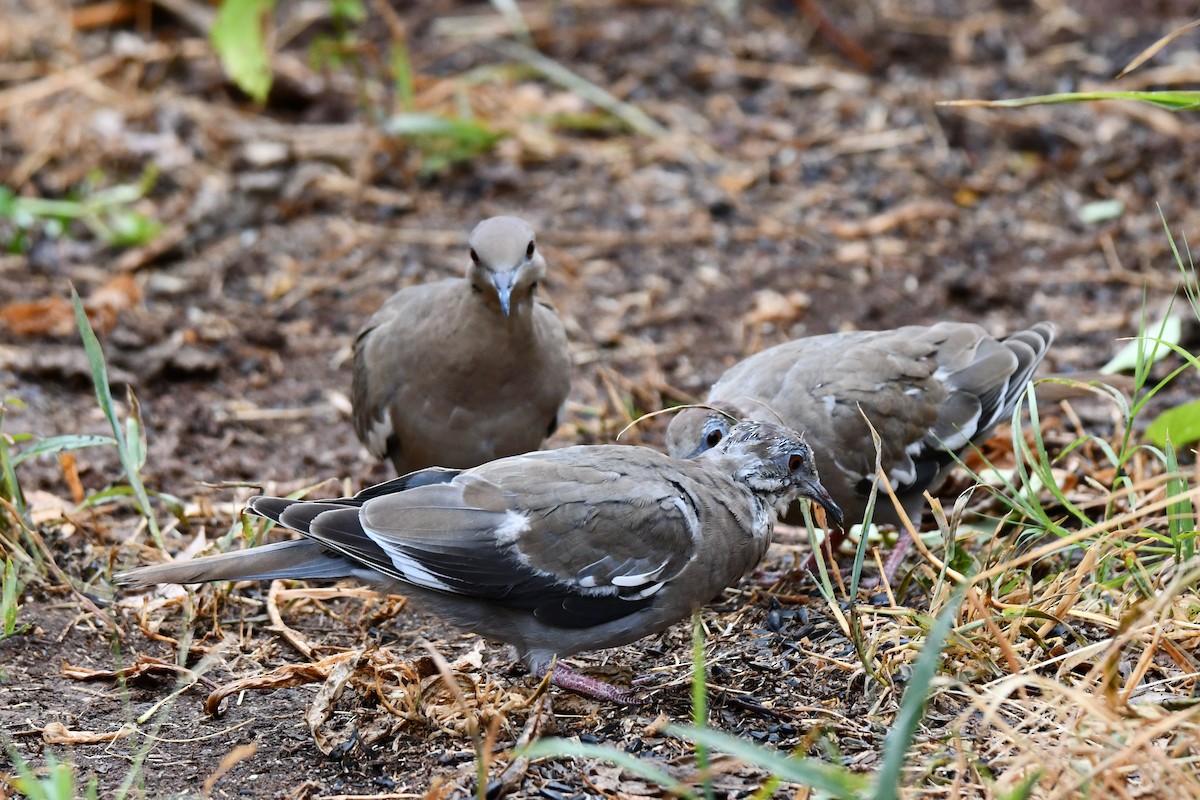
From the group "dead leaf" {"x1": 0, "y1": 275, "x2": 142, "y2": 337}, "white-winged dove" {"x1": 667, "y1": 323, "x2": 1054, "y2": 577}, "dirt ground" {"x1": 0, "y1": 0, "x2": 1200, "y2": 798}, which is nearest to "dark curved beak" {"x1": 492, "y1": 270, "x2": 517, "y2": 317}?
"white-winged dove" {"x1": 667, "y1": 323, "x2": 1054, "y2": 577}

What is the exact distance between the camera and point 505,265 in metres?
4.84

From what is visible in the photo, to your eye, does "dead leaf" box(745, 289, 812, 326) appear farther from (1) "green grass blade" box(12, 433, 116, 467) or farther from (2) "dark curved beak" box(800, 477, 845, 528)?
(1) "green grass blade" box(12, 433, 116, 467)

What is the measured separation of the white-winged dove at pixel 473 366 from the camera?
4938 millimetres

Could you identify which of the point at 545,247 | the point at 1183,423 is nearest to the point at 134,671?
the point at 1183,423

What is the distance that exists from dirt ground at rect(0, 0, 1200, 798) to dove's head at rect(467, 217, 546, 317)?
1133 millimetres

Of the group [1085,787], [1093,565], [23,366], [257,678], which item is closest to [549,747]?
[1085,787]

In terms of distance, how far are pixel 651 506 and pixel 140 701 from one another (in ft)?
5.31

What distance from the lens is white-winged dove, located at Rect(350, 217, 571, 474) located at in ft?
16.2

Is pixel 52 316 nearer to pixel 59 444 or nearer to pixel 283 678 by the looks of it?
pixel 59 444

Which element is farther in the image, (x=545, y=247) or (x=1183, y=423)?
Result: (x=545, y=247)

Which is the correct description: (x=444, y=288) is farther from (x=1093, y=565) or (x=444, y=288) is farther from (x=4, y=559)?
(x=1093, y=565)

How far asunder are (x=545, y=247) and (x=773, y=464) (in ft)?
12.3

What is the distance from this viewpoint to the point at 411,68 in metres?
9.28

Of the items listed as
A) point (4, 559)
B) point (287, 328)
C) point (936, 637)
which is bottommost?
point (287, 328)
